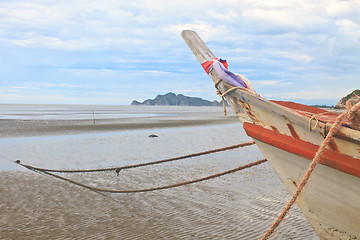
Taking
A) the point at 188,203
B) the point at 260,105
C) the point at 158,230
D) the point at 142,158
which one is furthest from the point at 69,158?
the point at 260,105

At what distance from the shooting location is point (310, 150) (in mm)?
2371

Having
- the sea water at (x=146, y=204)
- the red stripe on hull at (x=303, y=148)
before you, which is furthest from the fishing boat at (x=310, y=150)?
the sea water at (x=146, y=204)

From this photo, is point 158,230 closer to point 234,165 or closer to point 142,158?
point 234,165

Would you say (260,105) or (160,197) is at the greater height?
Result: (260,105)

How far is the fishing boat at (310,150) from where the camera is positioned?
2.23 meters

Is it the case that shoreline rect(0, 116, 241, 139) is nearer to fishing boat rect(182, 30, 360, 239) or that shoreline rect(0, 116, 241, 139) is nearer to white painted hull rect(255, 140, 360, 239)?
fishing boat rect(182, 30, 360, 239)

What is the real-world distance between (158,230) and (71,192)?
2.80 meters

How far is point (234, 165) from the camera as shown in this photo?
9.46 meters

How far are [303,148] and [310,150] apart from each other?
0.05m

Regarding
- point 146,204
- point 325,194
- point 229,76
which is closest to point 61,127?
point 146,204

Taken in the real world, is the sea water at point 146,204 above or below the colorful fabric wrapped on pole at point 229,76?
below

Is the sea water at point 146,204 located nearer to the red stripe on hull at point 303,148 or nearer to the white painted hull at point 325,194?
the white painted hull at point 325,194

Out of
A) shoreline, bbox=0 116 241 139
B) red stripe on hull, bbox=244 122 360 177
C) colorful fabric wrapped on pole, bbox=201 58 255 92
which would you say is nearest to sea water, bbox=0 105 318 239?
red stripe on hull, bbox=244 122 360 177

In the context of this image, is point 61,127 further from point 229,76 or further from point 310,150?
point 310,150
